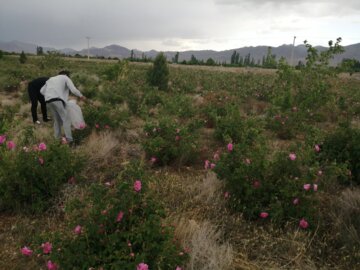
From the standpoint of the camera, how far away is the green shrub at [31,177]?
135 inches

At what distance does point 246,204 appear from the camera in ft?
11.1

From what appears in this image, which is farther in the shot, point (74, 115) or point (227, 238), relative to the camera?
point (74, 115)

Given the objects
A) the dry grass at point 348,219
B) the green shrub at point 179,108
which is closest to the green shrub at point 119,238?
the dry grass at point 348,219

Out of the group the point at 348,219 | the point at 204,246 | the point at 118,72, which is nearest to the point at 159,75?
the point at 118,72

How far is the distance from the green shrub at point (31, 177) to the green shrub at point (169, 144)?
1.55 meters

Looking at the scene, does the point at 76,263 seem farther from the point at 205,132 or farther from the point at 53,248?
the point at 205,132

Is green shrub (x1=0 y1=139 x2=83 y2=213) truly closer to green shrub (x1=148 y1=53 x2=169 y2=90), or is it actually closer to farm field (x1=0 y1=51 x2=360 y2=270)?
farm field (x1=0 y1=51 x2=360 y2=270)

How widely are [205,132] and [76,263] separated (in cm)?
535

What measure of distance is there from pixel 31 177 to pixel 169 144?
2.18 meters

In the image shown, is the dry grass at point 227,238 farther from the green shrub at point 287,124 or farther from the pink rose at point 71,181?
the green shrub at point 287,124

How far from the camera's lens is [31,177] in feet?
11.5

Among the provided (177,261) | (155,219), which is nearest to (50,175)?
(155,219)

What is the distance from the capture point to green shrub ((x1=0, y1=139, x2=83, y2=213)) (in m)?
3.43

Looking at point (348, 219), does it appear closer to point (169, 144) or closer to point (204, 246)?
point (204, 246)
